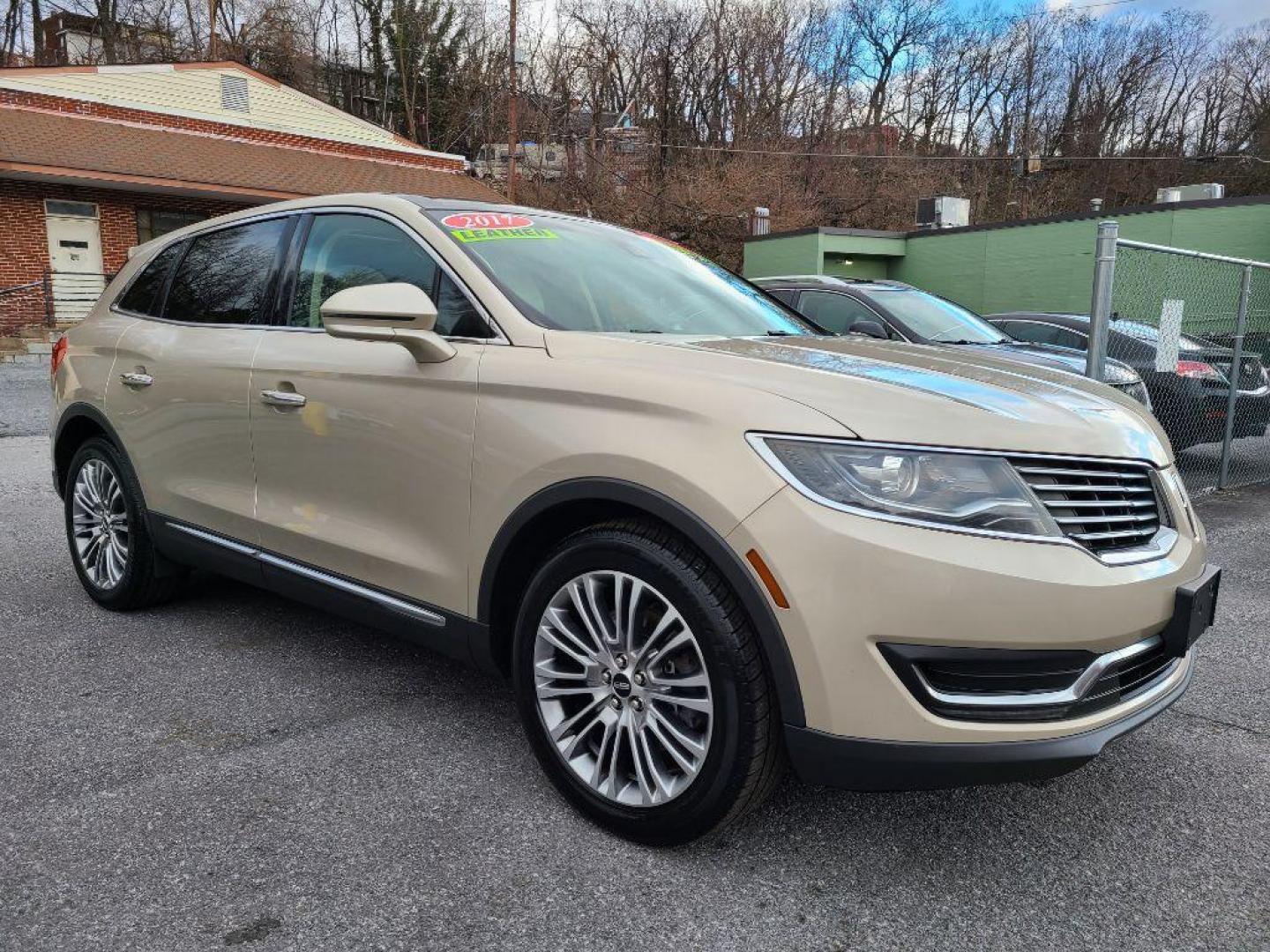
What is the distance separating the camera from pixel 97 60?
3372 centimetres

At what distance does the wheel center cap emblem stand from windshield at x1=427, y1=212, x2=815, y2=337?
1.02 metres

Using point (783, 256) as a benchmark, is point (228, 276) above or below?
below

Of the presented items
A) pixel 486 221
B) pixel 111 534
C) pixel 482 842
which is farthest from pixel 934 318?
pixel 482 842

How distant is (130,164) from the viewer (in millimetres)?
20938

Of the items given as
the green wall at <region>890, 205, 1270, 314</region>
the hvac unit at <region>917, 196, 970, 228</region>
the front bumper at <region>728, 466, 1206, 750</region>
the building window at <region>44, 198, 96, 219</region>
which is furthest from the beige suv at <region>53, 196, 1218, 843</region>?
the hvac unit at <region>917, 196, 970, 228</region>

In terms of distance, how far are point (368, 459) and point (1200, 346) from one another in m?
7.47

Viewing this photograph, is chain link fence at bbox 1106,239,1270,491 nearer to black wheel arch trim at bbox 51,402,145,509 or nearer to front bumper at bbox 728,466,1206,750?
front bumper at bbox 728,466,1206,750

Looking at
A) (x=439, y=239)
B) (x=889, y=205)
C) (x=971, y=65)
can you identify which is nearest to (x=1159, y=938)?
(x=439, y=239)

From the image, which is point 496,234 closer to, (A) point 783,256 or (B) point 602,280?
(B) point 602,280

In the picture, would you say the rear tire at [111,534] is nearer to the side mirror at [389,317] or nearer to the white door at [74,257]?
the side mirror at [389,317]

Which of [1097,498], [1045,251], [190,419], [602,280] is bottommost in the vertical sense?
[190,419]

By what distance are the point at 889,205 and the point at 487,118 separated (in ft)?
54.0

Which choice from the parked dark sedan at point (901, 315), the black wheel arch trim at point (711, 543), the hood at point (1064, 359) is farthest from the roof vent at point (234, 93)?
the black wheel arch trim at point (711, 543)

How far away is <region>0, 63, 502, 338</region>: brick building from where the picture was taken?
20250 millimetres
